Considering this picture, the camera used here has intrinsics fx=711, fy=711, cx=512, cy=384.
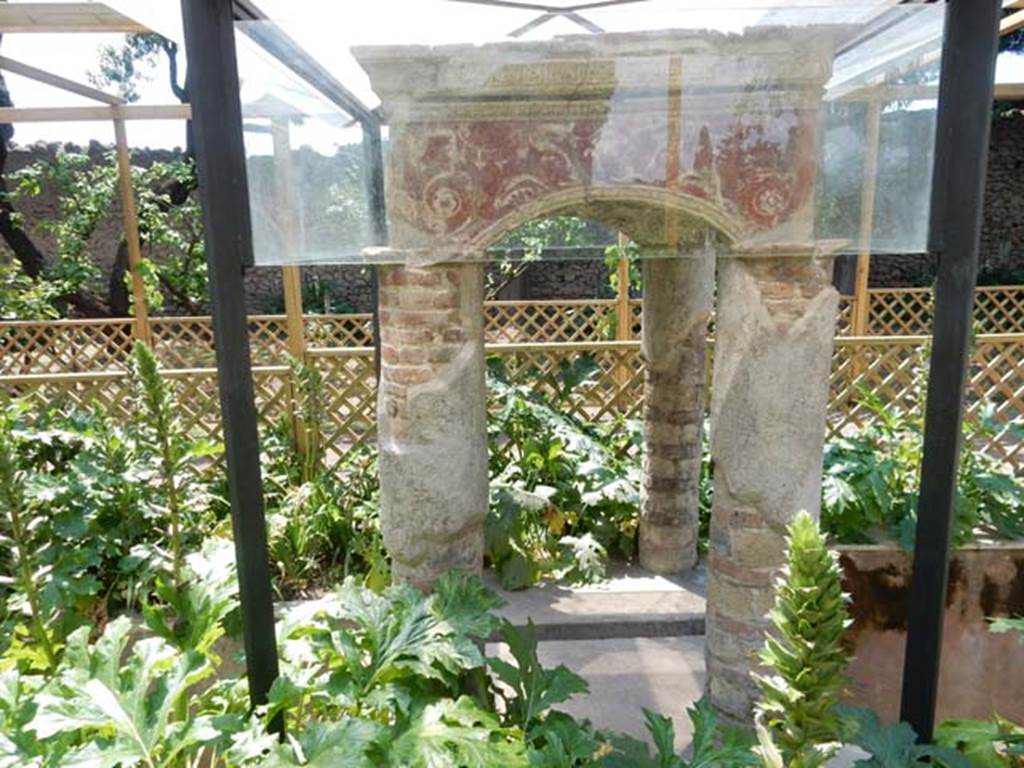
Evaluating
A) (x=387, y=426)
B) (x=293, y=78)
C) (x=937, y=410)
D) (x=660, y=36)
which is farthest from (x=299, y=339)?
(x=937, y=410)

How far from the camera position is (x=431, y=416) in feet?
7.69

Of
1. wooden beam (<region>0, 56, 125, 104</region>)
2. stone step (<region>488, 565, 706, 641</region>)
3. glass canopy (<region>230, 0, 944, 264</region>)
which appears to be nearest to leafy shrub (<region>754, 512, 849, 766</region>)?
glass canopy (<region>230, 0, 944, 264</region>)

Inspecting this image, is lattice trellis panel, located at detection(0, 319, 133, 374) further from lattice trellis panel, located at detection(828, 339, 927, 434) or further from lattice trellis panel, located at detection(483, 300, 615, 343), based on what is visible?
lattice trellis panel, located at detection(828, 339, 927, 434)

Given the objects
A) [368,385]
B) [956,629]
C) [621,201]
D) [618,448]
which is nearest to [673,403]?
[618,448]

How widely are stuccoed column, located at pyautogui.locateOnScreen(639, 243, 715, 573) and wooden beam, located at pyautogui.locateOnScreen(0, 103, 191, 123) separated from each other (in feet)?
12.4

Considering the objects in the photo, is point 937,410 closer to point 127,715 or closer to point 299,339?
point 127,715

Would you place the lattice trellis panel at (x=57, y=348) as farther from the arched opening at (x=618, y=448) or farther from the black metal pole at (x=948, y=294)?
the black metal pole at (x=948, y=294)

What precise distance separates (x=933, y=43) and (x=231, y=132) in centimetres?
182

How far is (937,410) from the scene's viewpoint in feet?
6.41

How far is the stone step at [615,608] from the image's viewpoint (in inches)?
142

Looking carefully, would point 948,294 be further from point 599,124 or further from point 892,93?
point 599,124

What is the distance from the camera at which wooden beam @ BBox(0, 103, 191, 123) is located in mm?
5238

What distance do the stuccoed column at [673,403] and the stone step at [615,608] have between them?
20cm

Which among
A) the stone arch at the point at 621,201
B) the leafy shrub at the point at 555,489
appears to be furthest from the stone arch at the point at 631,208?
the leafy shrub at the point at 555,489
